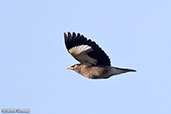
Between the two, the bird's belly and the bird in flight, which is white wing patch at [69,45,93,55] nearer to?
the bird in flight

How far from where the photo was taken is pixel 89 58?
2700cm

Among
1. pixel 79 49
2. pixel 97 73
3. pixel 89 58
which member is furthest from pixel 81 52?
pixel 97 73

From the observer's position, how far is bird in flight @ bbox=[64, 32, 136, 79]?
2653 cm

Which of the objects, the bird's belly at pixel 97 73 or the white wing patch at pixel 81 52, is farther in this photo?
the bird's belly at pixel 97 73

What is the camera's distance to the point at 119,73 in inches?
1065

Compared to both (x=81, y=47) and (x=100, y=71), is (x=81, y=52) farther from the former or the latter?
(x=100, y=71)

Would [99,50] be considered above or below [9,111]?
above

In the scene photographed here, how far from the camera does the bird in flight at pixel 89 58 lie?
26531 millimetres

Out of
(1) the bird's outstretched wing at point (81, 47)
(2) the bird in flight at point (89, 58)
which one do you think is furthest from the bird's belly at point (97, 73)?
(1) the bird's outstretched wing at point (81, 47)

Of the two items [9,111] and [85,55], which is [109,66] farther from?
[9,111]

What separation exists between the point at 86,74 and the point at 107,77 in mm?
723

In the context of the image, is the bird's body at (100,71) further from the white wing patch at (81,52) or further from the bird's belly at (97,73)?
the white wing patch at (81,52)

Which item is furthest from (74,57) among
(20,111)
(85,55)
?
(20,111)

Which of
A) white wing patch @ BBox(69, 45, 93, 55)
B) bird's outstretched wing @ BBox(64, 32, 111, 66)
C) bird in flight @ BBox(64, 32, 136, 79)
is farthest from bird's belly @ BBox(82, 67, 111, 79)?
white wing patch @ BBox(69, 45, 93, 55)
